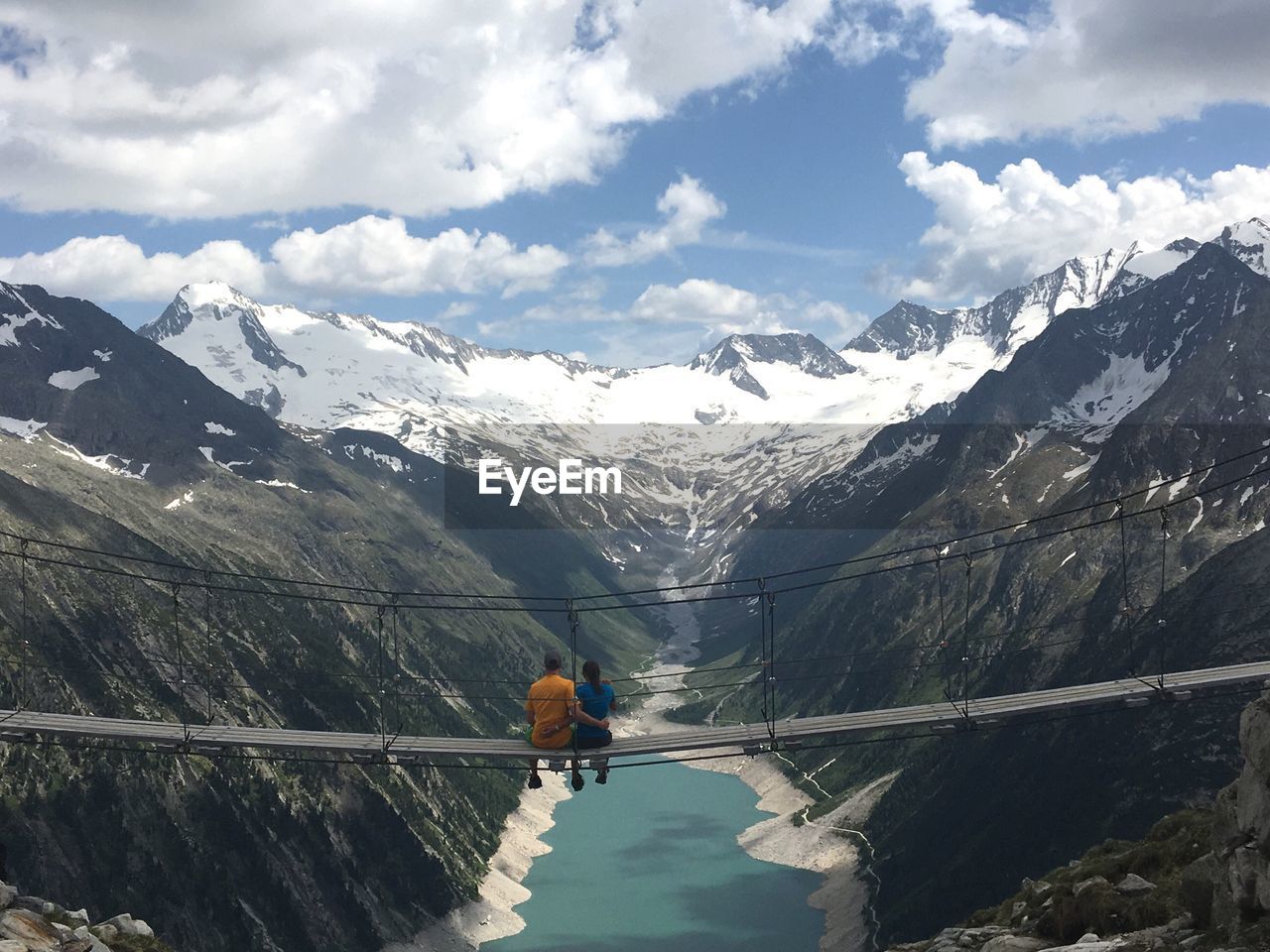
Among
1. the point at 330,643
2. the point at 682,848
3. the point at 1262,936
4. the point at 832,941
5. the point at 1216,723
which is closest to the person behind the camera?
the point at 1262,936

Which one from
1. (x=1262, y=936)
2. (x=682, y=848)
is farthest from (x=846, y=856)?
(x=1262, y=936)

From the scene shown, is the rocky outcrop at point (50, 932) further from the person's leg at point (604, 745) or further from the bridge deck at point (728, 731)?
the person's leg at point (604, 745)

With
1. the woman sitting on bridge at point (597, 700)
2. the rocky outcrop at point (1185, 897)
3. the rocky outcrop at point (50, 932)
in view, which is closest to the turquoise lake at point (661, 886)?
the rocky outcrop at point (50, 932)

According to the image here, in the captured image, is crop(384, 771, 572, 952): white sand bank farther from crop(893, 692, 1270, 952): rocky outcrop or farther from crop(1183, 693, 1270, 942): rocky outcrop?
crop(1183, 693, 1270, 942): rocky outcrop

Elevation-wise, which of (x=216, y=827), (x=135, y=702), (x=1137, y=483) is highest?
(x=1137, y=483)

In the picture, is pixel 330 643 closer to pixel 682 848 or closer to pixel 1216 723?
pixel 682 848

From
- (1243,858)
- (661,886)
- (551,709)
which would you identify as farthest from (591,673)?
(661,886)

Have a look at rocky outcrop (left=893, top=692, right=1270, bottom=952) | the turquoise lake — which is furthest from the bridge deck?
the turquoise lake
